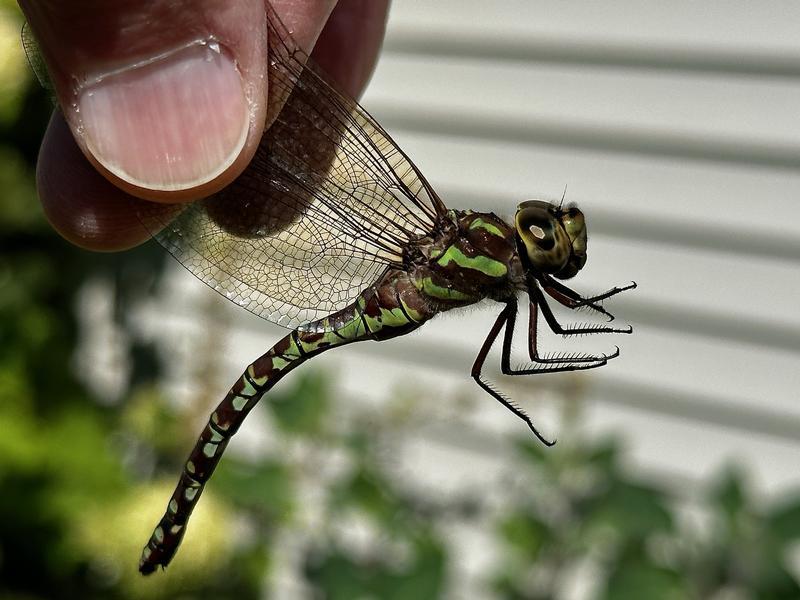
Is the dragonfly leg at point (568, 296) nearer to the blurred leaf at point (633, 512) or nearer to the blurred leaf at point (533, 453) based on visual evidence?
the blurred leaf at point (633, 512)

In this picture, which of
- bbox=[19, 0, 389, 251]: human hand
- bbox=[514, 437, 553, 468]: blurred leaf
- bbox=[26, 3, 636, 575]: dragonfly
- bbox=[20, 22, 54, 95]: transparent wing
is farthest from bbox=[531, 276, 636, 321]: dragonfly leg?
bbox=[514, 437, 553, 468]: blurred leaf

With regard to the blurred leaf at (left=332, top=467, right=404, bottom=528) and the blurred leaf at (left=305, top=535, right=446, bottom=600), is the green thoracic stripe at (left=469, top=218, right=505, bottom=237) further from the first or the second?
the blurred leaf at (left=332, top=467, right=404, bottom=528)

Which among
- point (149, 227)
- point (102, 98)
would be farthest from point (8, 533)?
point (102, 98)

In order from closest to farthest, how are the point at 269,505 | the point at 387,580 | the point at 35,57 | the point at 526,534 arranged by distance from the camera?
1. the point at 35,57
2. the point at 387,580
3. the point at 269,505
4. the point at 526,534

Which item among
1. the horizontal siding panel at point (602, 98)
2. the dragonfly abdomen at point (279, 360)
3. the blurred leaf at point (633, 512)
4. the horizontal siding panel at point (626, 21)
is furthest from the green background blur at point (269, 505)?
the horizontal siding panel at point (626, 21)

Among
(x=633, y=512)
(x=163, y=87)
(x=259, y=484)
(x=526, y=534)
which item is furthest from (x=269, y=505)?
(x=163, y=87)

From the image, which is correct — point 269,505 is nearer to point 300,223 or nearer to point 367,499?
point 367,499

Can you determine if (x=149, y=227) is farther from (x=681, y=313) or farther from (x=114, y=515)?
(x=681, y=313)
